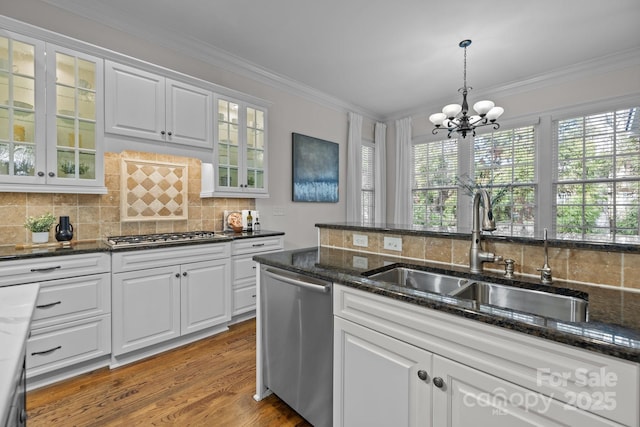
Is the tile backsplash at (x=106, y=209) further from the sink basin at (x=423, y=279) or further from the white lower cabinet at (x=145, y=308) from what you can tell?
the sink basin at (x=423, y=279)

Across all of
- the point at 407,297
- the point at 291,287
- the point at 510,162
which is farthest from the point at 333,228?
the point at 510,162

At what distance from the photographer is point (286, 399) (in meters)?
1.76

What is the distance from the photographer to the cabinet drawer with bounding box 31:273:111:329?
2.03 m

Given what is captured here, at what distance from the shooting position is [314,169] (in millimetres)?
4508

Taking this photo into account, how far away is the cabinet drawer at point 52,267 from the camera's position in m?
1.91

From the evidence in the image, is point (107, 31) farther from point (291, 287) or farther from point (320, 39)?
point (291, 287)

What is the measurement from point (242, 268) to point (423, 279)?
2035 millimetres

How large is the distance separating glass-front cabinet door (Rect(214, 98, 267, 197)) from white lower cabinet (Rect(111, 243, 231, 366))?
717 mm

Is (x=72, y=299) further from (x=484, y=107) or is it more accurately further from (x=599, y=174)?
(x=599, y=174)

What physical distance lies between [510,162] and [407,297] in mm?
4062

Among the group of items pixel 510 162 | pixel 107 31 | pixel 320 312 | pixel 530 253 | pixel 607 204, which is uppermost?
pixel 107 31

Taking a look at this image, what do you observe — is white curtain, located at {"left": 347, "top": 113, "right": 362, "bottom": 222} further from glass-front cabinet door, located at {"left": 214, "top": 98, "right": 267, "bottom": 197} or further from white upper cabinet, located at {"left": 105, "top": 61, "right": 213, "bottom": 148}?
white upper cabinet, located at {"left": 105, "top": 61, "right": 213, "bottom": 148}

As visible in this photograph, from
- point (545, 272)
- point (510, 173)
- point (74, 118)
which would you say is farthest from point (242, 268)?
point (510, 173)

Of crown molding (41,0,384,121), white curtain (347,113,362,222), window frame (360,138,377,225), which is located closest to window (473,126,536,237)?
window frame (360,138,377,225)
